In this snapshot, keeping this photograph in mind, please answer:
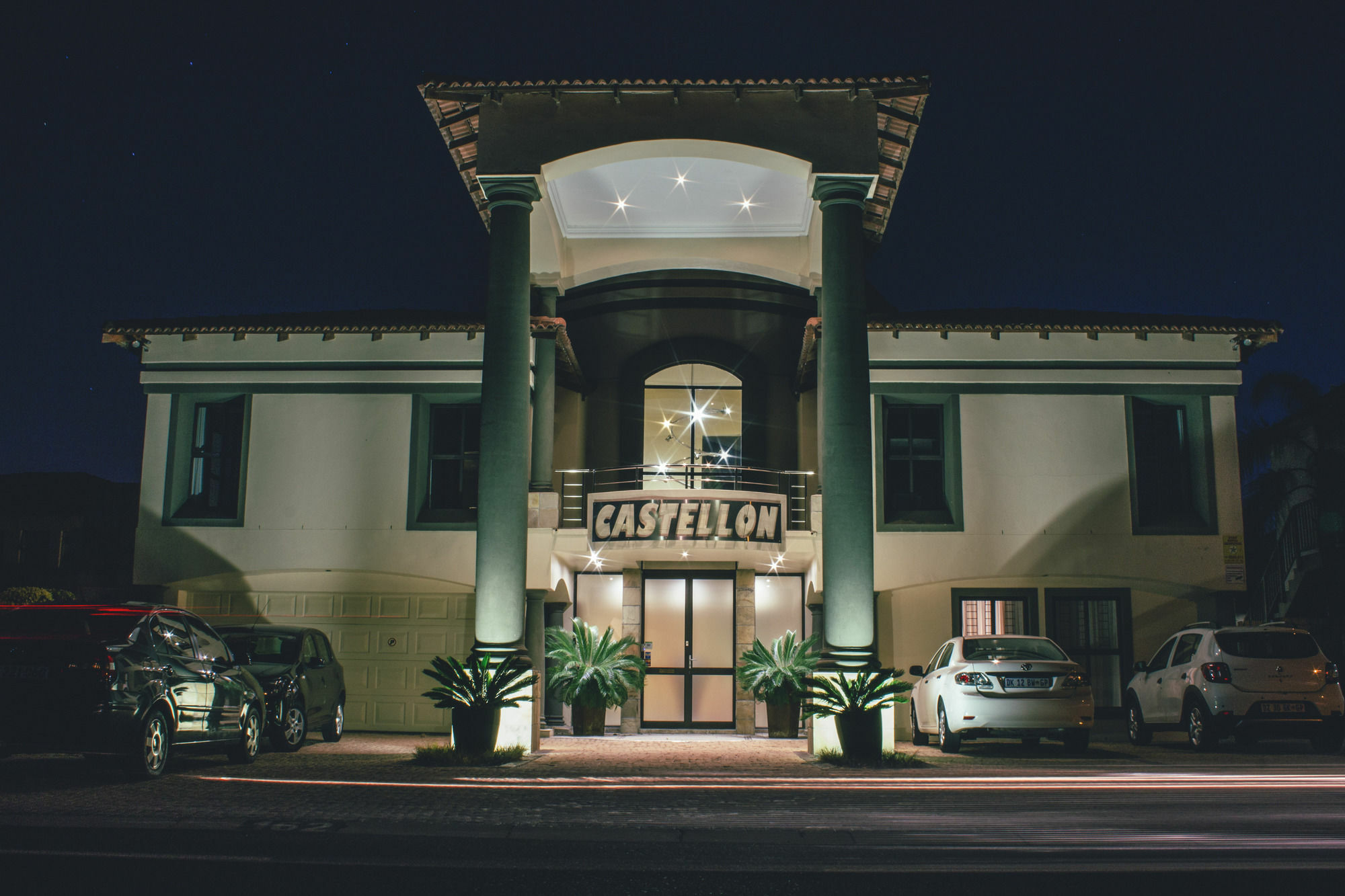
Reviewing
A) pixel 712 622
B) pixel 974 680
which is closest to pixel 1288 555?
pixel 974 680

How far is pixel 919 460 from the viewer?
56.5 feet

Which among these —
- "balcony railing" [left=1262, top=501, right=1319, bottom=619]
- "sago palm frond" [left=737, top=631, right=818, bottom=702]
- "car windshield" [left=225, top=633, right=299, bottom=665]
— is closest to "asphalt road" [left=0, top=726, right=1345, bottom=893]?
"car windshield" [left=225, top=633, right=299, bottom=665]

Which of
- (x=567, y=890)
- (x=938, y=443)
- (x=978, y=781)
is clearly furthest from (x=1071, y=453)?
(x=567, y=890)

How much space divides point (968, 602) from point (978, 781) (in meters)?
8.51

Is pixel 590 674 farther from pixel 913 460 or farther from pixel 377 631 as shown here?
pixel 913 460

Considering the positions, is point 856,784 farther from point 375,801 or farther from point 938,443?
point 938,443

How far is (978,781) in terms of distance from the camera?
8.76 meters

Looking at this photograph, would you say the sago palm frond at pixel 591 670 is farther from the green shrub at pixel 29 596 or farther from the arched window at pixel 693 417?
the green shrub at pixel 29 596

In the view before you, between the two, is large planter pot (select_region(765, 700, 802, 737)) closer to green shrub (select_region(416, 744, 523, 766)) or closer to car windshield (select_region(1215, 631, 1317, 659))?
green shrub (select_region(416, 744, 523, 766))

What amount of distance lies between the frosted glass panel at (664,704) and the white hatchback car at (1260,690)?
7.57m

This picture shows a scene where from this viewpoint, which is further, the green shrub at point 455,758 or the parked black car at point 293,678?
the parked black car at point 293,678

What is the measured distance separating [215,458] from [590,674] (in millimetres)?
7848

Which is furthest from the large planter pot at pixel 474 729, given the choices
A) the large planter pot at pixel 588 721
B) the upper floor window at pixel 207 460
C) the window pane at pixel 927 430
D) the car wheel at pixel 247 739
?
the window pane at pixel 927 430

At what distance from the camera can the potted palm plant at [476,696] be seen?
11.6 m
